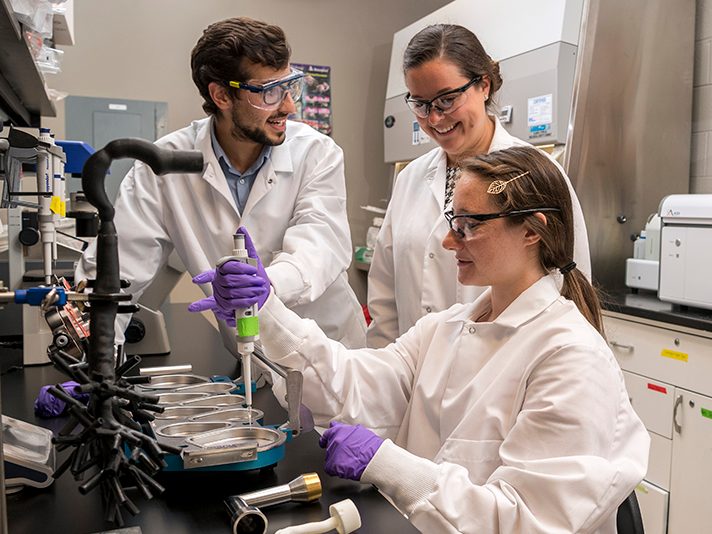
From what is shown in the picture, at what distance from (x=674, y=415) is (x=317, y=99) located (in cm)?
301

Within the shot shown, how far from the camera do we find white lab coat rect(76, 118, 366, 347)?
5.92 feet

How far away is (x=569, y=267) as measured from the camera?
123 centimetres

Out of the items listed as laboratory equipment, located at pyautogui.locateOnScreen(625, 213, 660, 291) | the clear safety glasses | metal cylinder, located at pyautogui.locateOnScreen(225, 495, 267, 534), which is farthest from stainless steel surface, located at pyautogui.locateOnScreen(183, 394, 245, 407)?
laboratory equipment, located at pyautogui.locateOnScreen(625, 213, 660, 291)

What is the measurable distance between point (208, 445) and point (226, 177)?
1108 mm

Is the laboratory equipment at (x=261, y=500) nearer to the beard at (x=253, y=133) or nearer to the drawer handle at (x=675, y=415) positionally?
the beard at (x=253, y=133)

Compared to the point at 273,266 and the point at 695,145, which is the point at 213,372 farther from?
the point at 695,145

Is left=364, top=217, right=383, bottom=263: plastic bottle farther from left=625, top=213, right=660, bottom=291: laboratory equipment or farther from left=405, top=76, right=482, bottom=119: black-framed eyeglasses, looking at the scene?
left=405, top=76, right=482, bottom=119: black-framed eyeglasses

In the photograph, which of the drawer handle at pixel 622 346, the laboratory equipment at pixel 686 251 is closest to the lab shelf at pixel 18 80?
the laboratory equipment at pixel 686 251

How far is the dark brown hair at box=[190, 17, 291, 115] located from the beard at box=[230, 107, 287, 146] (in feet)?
0.34

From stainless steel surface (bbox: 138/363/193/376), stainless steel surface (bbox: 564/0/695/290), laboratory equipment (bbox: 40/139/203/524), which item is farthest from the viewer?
stainless steel surface (bbox: 564/0/695/290)

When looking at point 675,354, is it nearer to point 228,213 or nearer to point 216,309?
point 228,213

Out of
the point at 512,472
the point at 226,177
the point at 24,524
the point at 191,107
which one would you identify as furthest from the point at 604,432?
the point at 191,107

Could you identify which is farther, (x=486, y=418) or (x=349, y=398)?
(x=349, y=398)

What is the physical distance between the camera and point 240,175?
6.32ft
